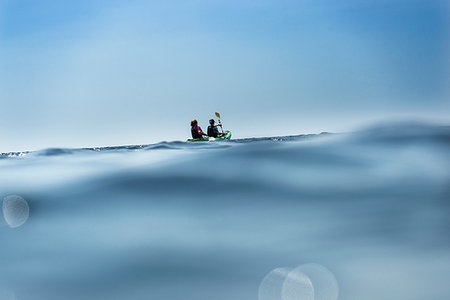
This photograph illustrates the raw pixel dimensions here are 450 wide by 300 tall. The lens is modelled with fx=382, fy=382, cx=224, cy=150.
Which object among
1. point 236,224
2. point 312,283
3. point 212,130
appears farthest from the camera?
point 212,130

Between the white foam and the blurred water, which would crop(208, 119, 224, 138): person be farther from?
the white foam

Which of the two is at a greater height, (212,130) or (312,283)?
(212,130)

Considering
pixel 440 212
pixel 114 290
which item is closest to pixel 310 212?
pixel 440 212

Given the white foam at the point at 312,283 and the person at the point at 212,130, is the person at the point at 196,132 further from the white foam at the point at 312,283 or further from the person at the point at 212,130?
the white foam at the point at 312,283

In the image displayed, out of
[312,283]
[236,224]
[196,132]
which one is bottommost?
[312,283]

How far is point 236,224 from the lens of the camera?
4805 millimetres

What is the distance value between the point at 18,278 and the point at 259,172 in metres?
4.21

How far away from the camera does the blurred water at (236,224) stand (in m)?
3.56

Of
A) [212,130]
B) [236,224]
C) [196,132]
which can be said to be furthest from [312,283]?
[212,130]

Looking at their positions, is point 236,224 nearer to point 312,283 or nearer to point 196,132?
point 312,283

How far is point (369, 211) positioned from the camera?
16.7 feet

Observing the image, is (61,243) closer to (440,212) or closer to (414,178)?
(440,212)

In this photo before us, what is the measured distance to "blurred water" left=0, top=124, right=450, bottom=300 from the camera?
11.7 ft

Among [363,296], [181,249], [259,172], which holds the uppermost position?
[259,172]
